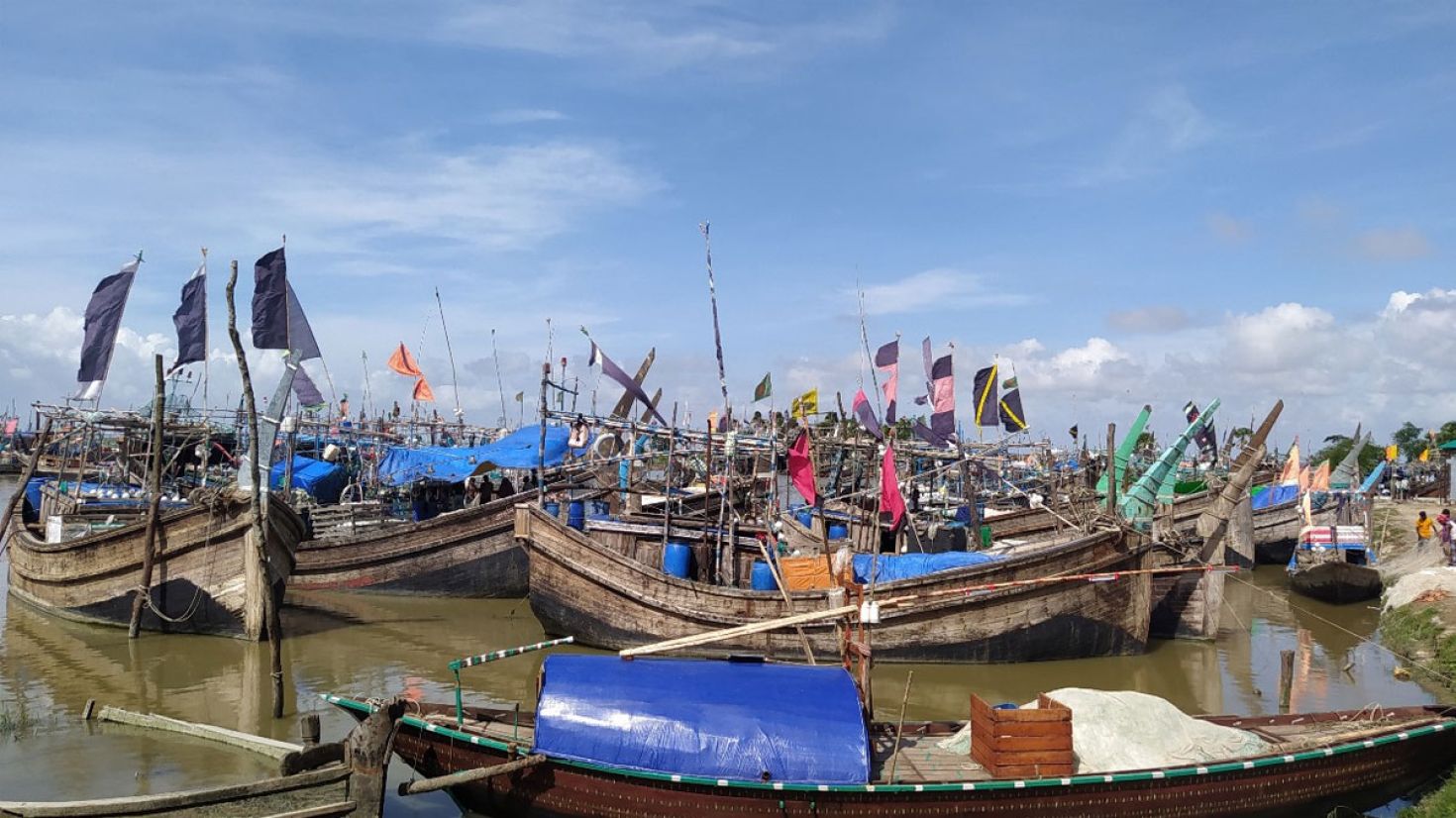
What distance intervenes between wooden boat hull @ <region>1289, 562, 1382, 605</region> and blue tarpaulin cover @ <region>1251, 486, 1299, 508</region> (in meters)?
9.06

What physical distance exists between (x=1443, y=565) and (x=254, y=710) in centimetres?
2392

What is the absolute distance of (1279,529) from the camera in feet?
102

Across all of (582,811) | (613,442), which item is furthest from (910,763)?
(613,442)

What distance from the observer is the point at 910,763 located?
9.69m

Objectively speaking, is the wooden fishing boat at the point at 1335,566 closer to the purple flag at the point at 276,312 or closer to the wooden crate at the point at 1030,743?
the wooden crate at the point at 1030,743

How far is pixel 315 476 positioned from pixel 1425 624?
2820cm

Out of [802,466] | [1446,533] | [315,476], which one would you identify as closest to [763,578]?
[802,466]

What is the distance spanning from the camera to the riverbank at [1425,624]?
10.3 meters

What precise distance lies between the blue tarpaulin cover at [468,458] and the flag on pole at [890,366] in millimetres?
7885

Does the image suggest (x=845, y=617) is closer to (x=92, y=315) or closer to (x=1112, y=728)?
(x=1112, y=728)

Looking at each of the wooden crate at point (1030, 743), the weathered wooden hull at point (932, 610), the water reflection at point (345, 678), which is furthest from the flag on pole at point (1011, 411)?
the wooden crate at point (1030, 743)

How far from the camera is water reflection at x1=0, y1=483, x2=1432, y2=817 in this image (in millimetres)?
11391

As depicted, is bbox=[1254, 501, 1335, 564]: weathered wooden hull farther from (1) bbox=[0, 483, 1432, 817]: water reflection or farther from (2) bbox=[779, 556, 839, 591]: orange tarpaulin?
(2) bbox=[779, 556, 839, 591]: orange tarpaulin

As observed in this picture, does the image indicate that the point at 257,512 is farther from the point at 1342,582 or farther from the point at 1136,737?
the point at 1342,582
